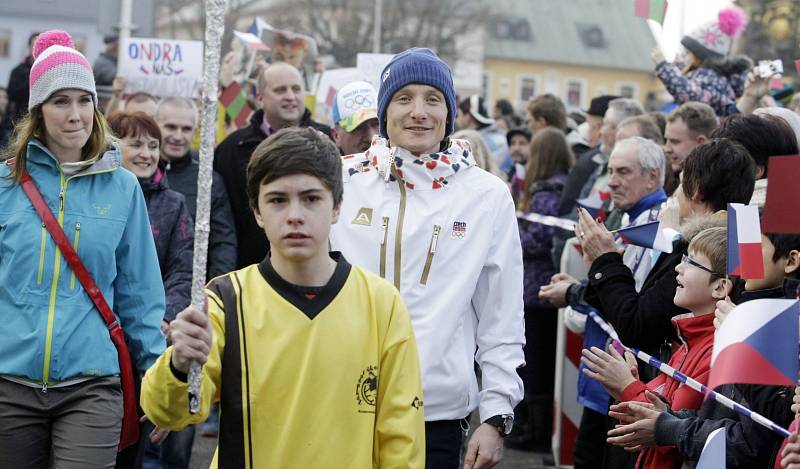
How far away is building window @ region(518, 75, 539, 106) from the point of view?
96.8 metres

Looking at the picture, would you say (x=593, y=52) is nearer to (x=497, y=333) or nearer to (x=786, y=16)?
(x=786, y=16)

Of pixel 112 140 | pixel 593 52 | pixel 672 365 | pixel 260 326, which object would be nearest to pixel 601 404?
pixel 672 365

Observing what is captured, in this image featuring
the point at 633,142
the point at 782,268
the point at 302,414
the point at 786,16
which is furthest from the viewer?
the point at 786,16

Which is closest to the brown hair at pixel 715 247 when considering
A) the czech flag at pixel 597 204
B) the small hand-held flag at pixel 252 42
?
the czech flag at pixel 597 204

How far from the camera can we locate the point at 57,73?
18.0 ft

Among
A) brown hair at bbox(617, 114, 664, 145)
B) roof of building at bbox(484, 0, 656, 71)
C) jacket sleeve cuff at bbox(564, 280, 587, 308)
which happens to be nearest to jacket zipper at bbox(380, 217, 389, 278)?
jacket sleeve cuff at bbox(564, 280, 587, 308)

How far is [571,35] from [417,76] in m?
95.4

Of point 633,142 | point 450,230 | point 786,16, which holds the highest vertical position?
point 786,16

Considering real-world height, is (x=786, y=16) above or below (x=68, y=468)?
above

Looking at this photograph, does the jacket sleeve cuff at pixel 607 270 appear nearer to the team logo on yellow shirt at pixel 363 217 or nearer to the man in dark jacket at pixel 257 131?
the team logo on yellow shirt at pixel 363 217

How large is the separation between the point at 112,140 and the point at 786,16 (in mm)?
37039

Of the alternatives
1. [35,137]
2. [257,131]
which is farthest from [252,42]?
[35,137]

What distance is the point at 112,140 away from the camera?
563 cm

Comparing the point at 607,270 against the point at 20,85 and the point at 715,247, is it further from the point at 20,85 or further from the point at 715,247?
the point at 20,85
